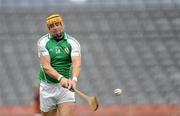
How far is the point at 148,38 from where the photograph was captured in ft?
75.0

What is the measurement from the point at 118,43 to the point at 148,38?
100cm

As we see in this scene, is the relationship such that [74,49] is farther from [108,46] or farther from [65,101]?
[108,46]

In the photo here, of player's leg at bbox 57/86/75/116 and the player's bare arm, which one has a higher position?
the player's bare arm

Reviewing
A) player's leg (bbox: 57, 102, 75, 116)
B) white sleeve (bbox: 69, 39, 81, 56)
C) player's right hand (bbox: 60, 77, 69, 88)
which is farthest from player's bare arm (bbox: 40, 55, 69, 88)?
player's leg (bbox: 57, 102, 75, 116)

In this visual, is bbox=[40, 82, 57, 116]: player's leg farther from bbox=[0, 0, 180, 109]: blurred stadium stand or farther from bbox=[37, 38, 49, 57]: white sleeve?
bbox=[0, 0, 180, 109]: blurred stadium stand

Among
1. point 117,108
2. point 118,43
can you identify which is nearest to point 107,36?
point 118,43

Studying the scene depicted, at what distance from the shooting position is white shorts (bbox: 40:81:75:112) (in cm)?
949

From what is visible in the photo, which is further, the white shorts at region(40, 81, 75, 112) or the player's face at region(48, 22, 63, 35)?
the white shorts at region(40, 81, 75, 112)

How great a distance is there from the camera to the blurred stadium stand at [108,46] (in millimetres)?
20859

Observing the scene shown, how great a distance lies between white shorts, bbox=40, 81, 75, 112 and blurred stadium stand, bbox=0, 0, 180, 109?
10430 millimetres

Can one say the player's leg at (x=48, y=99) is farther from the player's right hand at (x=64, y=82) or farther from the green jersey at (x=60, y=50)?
the player's right hand at (x=64, y=82)

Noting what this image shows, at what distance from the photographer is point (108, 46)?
885 inches

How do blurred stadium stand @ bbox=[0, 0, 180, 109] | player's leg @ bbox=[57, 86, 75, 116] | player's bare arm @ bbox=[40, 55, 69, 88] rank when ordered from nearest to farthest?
player's bare arm @ bbox=[40, 55, 69, 88] → player's leg @ bbox=[57, 86, 75, 116] → blurred stadium stand @ bbox=[0, 0, 180, 109]

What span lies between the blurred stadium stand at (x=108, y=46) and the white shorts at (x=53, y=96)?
1043 centimetres
